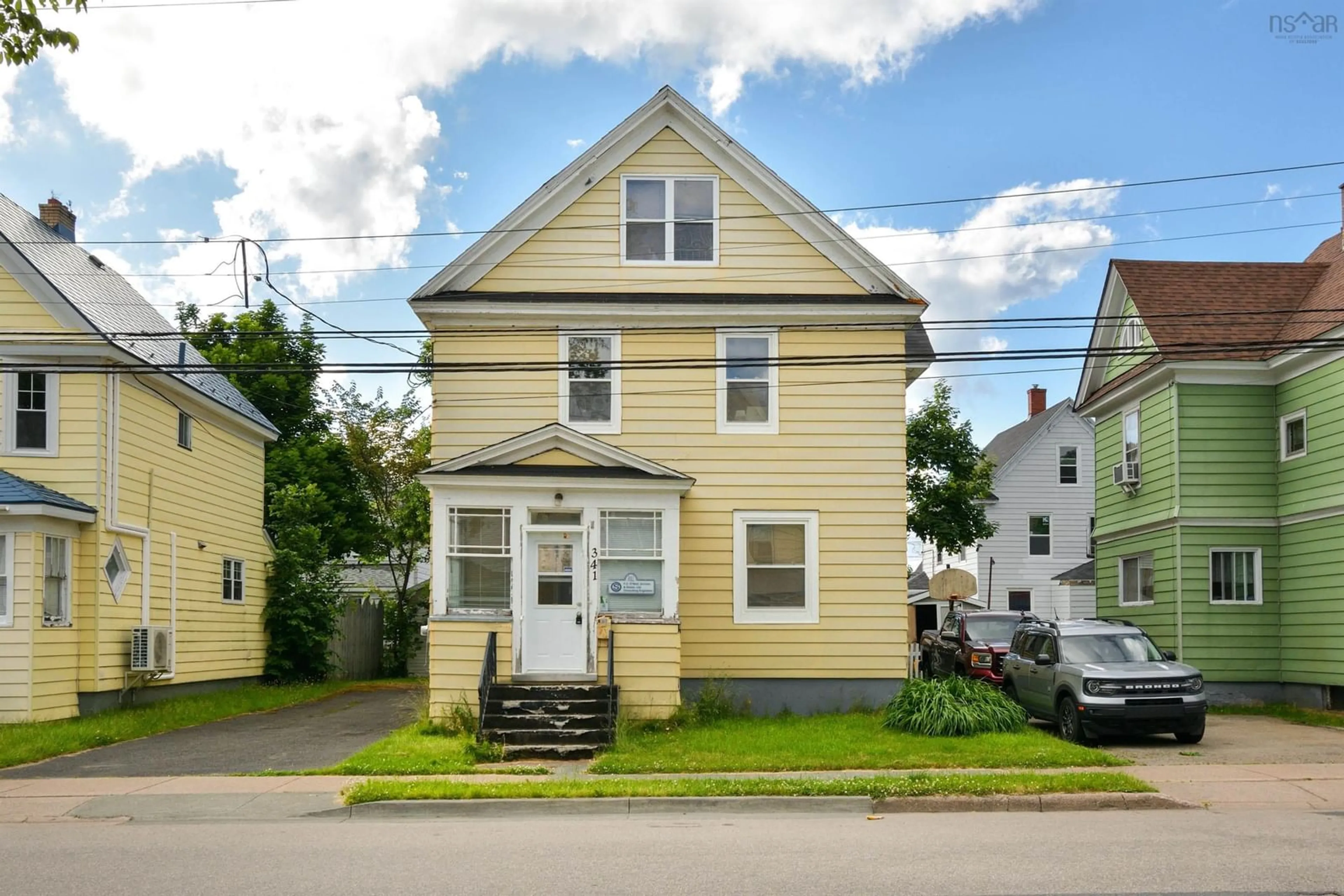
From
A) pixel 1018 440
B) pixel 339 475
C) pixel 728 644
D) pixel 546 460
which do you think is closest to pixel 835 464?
pixel 728 644

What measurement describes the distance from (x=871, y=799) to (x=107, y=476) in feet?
46.1

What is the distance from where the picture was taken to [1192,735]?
1700cm

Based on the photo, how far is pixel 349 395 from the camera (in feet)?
129

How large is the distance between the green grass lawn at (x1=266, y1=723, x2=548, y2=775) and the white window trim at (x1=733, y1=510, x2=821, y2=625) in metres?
5.09

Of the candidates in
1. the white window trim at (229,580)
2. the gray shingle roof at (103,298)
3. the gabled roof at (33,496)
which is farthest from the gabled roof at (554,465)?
the white window trim at (229,580)

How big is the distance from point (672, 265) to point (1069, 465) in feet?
92.2

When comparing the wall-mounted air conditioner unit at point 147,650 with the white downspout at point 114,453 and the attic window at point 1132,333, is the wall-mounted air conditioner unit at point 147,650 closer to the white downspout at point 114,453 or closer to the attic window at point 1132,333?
the white downspout at point 114,453

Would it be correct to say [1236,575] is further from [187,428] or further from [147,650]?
[187,428]

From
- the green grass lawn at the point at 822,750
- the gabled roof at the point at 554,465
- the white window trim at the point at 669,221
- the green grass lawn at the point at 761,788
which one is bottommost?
the green grass lawn at the point at 822,750

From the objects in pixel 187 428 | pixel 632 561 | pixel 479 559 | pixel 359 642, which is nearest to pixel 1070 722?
pixel 632 561

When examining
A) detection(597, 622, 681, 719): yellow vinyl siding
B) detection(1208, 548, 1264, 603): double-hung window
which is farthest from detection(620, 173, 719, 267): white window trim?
detection(1208, 548, 1264, 603): double-hung window

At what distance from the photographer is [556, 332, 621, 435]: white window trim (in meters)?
19.7

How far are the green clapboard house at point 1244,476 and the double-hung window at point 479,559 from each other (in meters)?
11.6

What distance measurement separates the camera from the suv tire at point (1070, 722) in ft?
55.3
